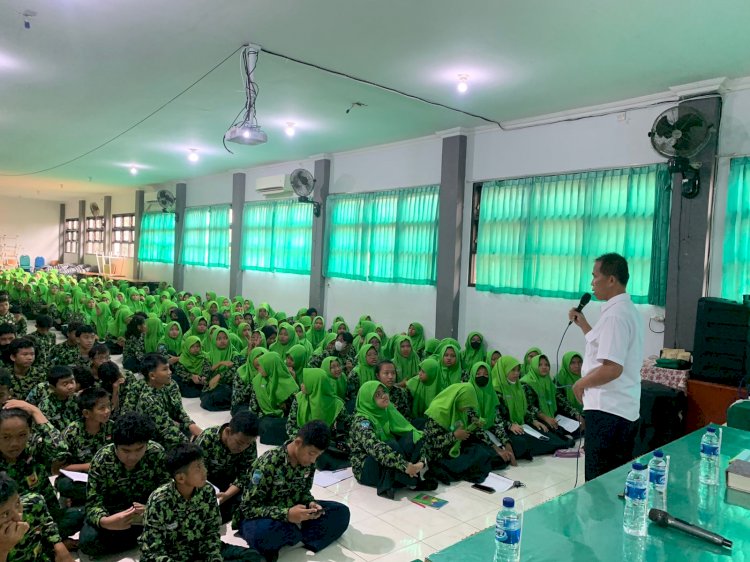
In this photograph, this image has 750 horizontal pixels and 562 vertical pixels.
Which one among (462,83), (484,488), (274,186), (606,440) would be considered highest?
(462,83)

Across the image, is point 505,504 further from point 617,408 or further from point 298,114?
point 298,114

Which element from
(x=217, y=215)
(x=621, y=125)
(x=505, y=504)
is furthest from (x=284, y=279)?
(x=505, y=504)

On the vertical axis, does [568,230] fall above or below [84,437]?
above

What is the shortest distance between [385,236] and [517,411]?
4014 millimetres

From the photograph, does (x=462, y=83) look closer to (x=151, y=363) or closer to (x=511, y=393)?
(x=511, y=393)

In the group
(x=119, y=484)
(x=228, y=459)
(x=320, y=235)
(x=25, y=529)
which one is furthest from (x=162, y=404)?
(x=320, y=235)

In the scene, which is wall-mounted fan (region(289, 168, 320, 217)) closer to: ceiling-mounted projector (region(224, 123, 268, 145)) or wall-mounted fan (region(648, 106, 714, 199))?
ceiling-mounted projector (region(224, 123, 268, 145))

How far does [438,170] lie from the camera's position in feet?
25.2

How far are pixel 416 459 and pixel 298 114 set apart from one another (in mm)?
4622

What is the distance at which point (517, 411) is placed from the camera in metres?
5.08

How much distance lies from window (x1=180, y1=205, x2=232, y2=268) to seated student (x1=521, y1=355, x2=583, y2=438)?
8401mm

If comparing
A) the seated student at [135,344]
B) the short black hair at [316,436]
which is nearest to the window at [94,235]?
the seated student at [135,344]

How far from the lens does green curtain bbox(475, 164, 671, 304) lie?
5609 millimetres

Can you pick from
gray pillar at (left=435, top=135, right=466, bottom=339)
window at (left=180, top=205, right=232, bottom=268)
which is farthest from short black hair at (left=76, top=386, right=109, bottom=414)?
window at (left=180, top=205, right=232, bottom=268)
